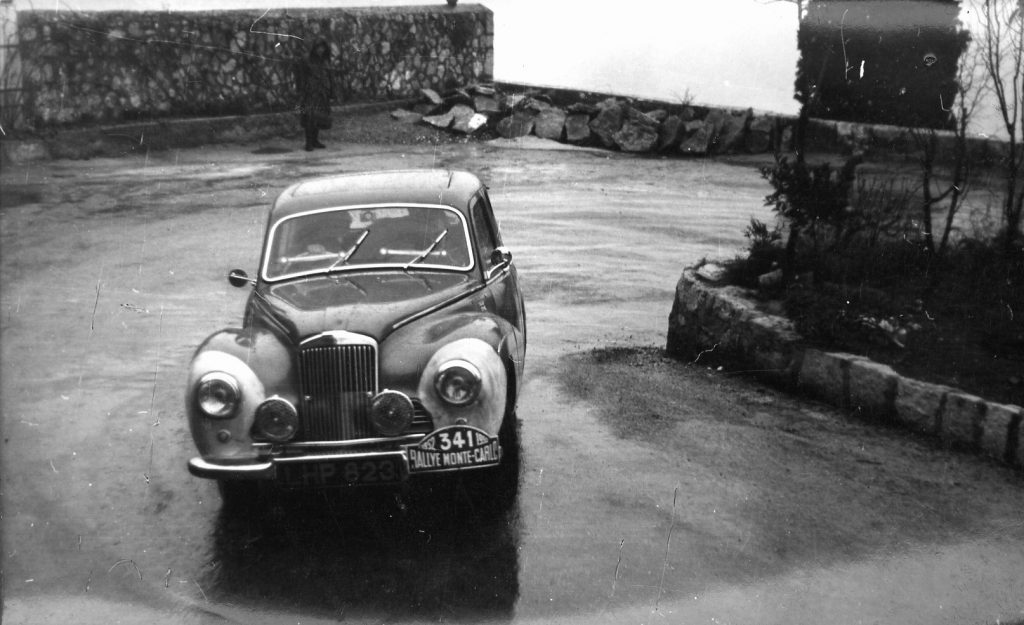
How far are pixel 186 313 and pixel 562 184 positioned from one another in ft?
26.5

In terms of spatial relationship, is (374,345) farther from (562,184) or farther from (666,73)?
(666,73)

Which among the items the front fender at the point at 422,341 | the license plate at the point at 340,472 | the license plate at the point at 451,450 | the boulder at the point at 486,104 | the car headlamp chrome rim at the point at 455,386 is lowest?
the license plate at the point at 340,472

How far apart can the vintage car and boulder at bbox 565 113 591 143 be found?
45.6 ft

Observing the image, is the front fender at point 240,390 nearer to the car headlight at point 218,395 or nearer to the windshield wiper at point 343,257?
the car headlight at point 218,395

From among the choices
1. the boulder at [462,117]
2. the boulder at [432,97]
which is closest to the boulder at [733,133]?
the boulder at [462,117]

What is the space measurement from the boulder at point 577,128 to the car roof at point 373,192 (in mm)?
13231

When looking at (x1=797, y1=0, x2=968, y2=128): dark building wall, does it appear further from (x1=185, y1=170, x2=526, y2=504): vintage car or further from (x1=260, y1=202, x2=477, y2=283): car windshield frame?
(x1=185, y1=170, x2=526, y2=504): vintage car

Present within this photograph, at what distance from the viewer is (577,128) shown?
19.2 m

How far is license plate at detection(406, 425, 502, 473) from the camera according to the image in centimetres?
437

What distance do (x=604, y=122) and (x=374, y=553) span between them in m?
15.6

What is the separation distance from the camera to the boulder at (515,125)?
63.6 ft

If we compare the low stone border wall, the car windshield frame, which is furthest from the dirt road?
the car windshield frame

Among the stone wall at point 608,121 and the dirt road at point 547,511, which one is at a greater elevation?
the stone wall at point 608,121

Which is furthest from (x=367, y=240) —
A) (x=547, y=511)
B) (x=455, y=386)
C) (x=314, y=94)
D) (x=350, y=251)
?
(x=314, y=94)
